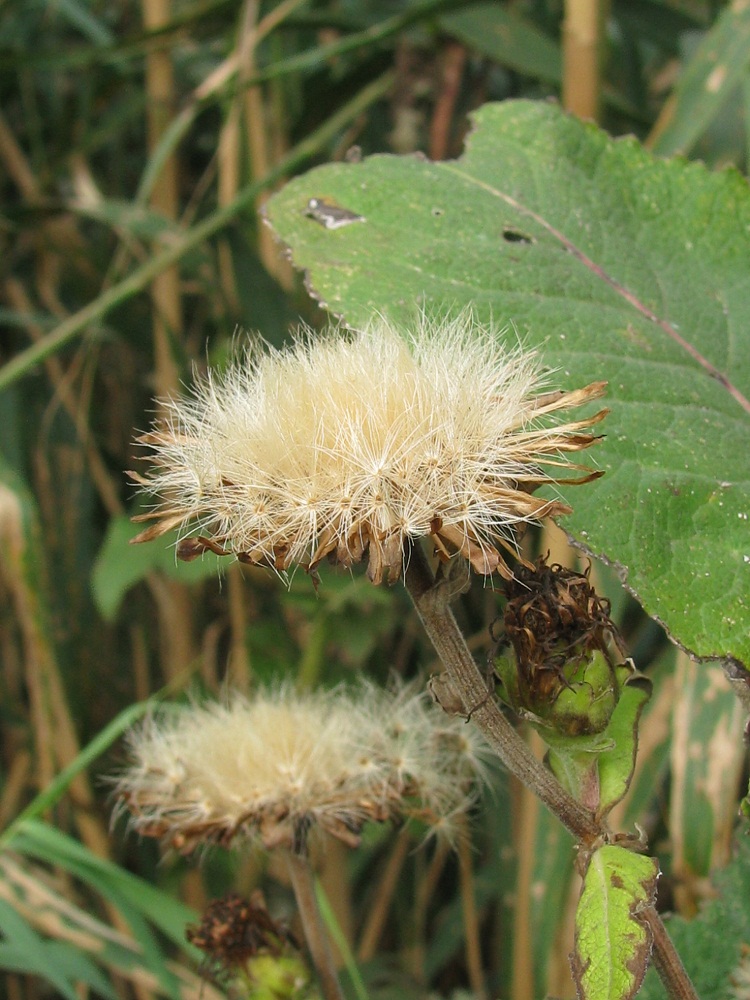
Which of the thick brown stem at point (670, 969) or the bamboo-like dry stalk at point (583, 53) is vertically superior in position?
the bamboo-like dry stalk at point (583, 53)

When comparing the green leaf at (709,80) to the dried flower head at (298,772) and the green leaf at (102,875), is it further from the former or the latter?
the green leaf at (102,875)

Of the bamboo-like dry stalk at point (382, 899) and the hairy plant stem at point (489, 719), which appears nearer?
the hairy plant stem at point (489, 719)

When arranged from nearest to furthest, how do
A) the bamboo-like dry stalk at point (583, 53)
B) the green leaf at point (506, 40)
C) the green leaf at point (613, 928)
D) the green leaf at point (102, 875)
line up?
the green leaf at point (613, 928), the green leaf at point (102, 875), the bamboo-like dry stalk at point (583, 53), the green leaf at point (506, 40)

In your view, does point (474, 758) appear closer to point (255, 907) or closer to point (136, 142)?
point (255, 907)

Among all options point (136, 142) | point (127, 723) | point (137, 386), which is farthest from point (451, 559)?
point (136, 142)

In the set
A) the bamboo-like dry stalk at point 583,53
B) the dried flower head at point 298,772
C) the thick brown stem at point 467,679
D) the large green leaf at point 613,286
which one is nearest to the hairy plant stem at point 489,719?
the thick brown stem at point 467,679
